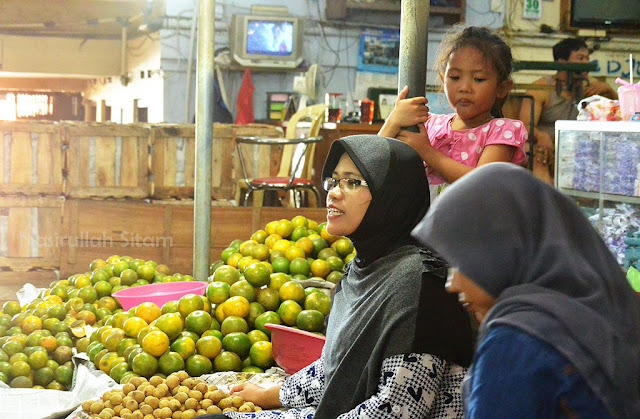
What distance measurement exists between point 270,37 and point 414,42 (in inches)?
333

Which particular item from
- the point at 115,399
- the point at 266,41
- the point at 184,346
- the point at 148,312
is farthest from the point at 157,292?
the point at 266,41

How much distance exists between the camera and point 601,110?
468 centimetres

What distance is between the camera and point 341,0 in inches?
432

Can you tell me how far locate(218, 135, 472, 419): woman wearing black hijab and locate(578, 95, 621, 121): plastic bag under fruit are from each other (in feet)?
9.03

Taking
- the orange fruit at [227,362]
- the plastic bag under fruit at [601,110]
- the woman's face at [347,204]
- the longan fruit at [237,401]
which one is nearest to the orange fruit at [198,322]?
the orange fruit at [227,362]

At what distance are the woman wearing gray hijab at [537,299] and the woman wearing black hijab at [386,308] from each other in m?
0.63

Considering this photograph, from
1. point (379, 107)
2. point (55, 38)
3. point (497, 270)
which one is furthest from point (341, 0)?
point (497, 270)

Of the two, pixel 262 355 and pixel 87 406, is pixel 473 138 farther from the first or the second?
pixel 87 406

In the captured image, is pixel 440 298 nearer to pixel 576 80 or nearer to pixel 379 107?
pixel 576 80

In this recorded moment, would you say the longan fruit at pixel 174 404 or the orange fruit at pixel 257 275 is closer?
the longan fruit at pixel 174 404

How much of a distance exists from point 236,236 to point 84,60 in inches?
341

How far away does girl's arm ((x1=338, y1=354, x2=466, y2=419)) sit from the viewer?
6.53ft

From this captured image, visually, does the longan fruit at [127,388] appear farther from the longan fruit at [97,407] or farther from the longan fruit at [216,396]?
the longan fruit at [216,396]

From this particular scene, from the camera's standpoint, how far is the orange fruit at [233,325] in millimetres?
3135
